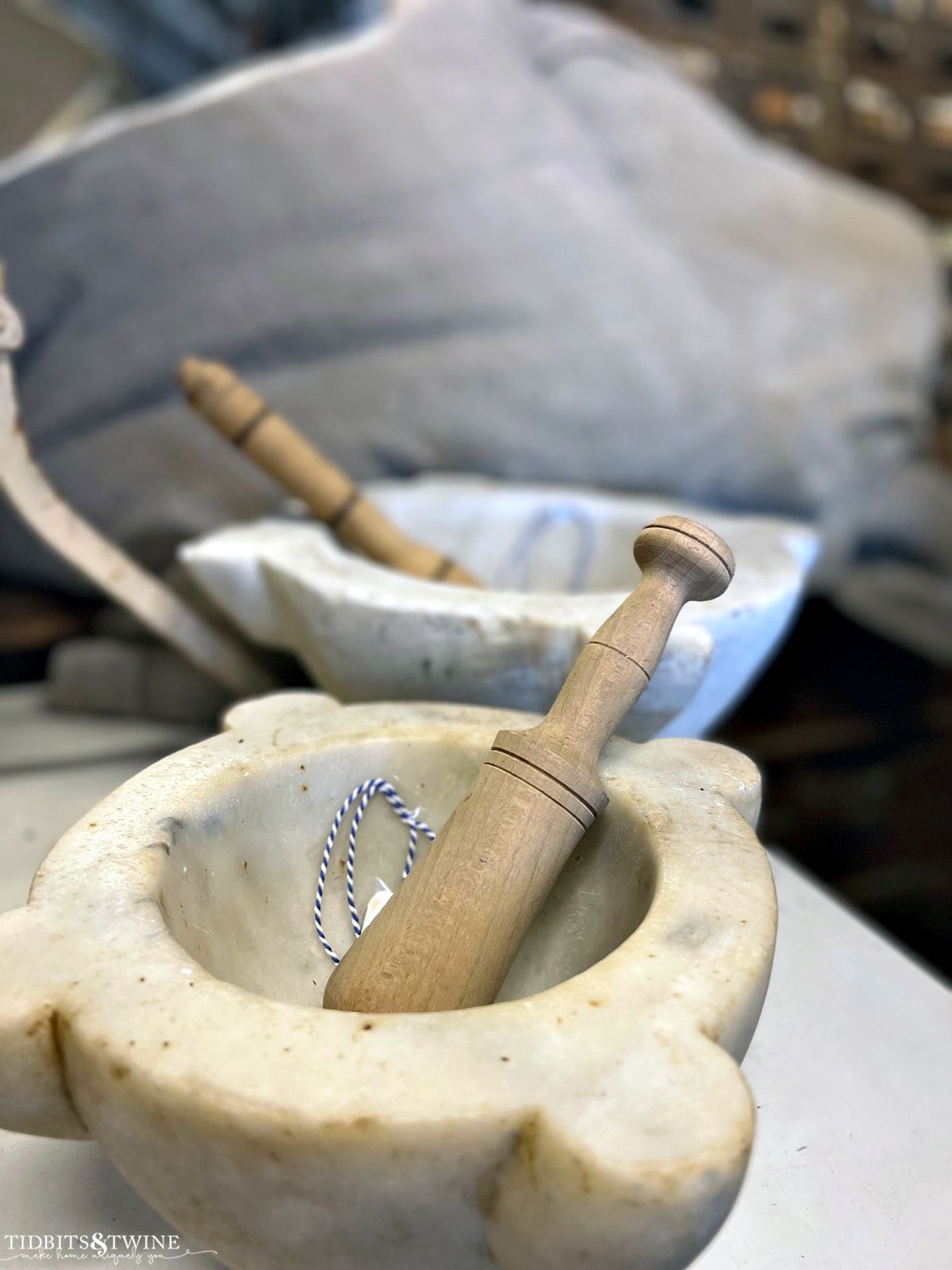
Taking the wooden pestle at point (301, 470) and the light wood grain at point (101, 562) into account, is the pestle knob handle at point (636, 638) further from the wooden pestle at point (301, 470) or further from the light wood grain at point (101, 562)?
the light wood grain at point (101, 562)

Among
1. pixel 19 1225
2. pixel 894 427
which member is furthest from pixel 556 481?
pixel 19 1225

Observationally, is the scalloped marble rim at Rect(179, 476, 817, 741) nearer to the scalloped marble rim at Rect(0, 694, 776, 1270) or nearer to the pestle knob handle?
the pestle knob handle

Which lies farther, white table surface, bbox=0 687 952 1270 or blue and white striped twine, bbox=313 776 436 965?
blue and white striped twine, bbox=313 776 436 965

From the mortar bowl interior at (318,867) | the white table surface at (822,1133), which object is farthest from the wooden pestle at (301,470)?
the white table surface at (822,1133)

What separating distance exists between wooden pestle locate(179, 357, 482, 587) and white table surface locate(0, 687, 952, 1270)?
0.52 meters

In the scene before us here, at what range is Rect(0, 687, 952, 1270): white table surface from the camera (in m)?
0.75

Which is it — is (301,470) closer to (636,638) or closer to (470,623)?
(470,623)

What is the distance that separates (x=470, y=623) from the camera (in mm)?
1055

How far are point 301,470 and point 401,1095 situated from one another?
90 centimetres

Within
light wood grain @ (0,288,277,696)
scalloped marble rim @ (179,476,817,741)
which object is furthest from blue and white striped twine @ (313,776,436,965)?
light wood grain @ (0,288,277,696)

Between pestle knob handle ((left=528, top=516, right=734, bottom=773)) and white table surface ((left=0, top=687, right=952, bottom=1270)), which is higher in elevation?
pestle knob handle ((left=528, top=516, right=734, bottom=773))

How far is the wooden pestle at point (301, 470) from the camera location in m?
1.25

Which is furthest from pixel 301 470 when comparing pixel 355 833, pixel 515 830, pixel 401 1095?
pixel 401 1095

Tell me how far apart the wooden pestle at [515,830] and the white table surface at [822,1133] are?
25 cm
